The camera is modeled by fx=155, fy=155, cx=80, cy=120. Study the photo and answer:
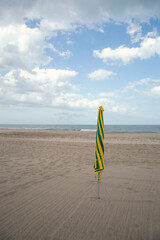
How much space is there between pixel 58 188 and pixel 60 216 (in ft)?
5.64

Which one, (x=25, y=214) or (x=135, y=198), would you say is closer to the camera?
(x=25, y=214)

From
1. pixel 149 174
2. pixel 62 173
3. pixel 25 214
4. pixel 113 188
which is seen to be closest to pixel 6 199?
pixel 25 214

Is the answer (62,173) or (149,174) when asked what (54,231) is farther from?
(149,174)

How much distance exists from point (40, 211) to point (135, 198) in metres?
2.83

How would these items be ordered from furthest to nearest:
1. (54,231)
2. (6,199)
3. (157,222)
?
(6,199), (157,222), (54,231)

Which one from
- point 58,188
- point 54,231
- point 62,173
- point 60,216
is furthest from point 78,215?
point 62,173

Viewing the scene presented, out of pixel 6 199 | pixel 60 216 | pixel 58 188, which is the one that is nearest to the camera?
pixel 60 216

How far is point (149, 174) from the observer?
7.26 meters

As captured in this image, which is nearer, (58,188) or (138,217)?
(138,217)

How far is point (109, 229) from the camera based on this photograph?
11.1 ft

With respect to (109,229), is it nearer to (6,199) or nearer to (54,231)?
(54,231)

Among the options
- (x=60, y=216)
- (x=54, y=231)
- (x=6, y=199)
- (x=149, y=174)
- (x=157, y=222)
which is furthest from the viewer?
(x=149, y=174)

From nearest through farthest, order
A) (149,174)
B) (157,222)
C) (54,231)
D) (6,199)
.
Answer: (54,231)
(157,222)
(6,199)
(149,174)

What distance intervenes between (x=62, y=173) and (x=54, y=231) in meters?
4.01
